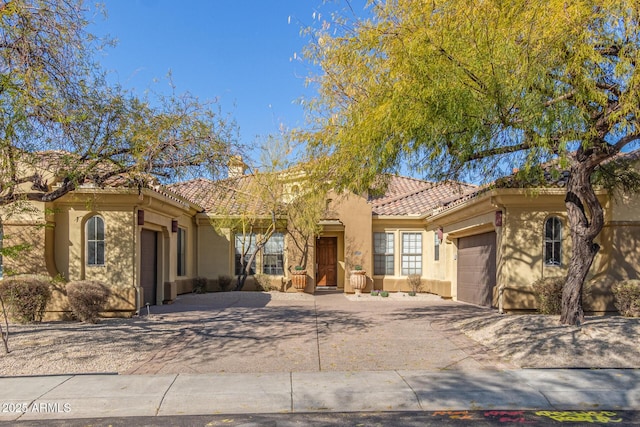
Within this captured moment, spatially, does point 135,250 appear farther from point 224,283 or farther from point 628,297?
point 628,297

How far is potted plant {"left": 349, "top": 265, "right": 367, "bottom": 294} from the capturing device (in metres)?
21.6

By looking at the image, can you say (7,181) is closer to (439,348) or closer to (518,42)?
(439,348)

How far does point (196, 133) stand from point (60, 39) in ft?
9.38

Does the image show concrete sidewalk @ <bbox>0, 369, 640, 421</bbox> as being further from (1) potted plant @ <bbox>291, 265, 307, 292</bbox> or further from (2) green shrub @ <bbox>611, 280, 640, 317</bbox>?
(1) potted plant @ <bbox>291, 265, 307, 292</bbox>

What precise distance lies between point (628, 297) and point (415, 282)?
987 cm

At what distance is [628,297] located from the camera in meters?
13.1

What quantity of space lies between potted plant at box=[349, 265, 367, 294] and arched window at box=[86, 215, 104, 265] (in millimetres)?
10371

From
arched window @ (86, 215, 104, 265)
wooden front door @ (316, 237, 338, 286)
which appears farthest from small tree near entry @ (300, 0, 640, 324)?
wooden front door @ (316, 237, 338, 286)

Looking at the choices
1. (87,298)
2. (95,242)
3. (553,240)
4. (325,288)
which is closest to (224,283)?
(325,288)

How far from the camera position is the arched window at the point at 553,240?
14.7 metres

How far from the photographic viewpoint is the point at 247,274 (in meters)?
21.9

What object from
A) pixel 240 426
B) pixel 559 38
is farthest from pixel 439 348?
pixel 559 38

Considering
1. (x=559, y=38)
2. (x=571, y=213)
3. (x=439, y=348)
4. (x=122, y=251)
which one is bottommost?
(x=439, y=348)

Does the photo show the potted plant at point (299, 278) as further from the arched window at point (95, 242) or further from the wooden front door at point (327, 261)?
the arched window at point (95, 242)
